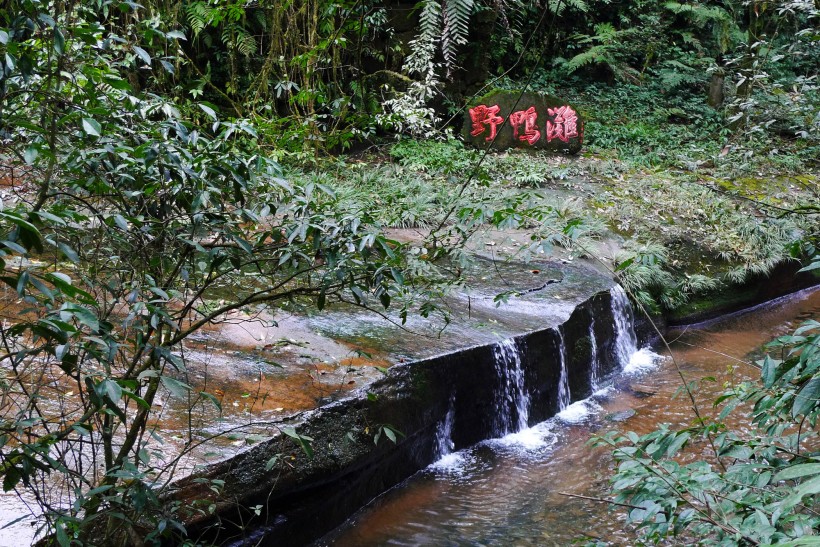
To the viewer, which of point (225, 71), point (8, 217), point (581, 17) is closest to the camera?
point (8, 217)

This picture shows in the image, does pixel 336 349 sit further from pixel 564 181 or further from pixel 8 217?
pixel 564 181

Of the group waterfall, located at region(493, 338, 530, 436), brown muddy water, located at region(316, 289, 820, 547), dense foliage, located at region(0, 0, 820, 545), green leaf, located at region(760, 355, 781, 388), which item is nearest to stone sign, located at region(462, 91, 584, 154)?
dense foliage, located at region(0, 0, 820, 545)

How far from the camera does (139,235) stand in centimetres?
248

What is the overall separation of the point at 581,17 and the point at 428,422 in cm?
1383

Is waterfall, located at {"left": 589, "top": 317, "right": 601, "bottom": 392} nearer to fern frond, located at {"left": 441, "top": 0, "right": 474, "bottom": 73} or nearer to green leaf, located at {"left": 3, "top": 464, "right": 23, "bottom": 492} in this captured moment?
fern frond, located at {"left": 441, "top": 0, "right": 474, "bottom": 73}

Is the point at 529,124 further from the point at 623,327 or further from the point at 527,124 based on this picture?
the point at 623,327

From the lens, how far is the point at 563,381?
6.59 m

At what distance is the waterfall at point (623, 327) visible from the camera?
7680 millimetres

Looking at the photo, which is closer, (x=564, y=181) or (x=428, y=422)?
(x=428, y=422)

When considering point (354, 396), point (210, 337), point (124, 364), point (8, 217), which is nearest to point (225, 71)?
point (210, 337)

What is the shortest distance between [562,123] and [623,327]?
4.97 meters

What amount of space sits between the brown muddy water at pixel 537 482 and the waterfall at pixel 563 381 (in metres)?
0.09

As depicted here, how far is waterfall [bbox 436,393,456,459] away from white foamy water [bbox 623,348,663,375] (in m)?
2.80

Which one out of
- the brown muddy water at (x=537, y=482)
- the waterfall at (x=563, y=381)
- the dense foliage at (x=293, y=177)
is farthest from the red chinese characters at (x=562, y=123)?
the waterfall at (x=563, y=381)
